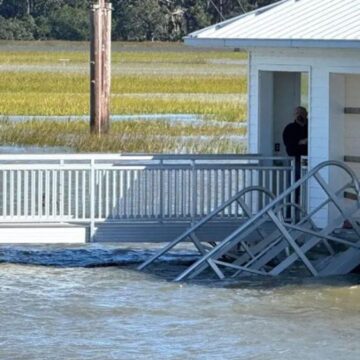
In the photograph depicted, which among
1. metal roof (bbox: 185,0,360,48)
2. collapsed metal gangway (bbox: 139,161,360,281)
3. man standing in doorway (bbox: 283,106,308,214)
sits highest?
metal roof (bbox: 185,0,360,48)

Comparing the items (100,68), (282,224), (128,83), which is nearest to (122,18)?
(128,83)

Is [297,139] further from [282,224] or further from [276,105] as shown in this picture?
[282,224]

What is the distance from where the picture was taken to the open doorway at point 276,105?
19609mm

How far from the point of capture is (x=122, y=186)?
1844cm

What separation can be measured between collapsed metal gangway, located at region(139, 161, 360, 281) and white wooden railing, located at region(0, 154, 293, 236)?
15.6 inches

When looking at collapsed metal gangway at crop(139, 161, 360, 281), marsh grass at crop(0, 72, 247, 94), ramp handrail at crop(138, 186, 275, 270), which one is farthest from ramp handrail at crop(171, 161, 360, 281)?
marsh grass at crop(0, 72, 247, 94)

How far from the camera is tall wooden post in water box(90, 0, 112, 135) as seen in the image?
3612cm

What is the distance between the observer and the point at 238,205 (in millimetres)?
18766

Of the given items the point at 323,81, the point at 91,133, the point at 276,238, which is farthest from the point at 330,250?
the point at 91,133

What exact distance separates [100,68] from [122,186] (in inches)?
714

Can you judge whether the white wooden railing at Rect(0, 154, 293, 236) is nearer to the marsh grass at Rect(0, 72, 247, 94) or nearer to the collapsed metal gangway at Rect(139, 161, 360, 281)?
the collapsed metal gangway at Rect(139, 161, 360, 281)

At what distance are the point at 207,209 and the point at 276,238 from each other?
1089 millimetres

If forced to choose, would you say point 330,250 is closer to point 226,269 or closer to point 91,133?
point 226,269

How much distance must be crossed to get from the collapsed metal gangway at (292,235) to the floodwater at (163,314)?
0.81 feet
